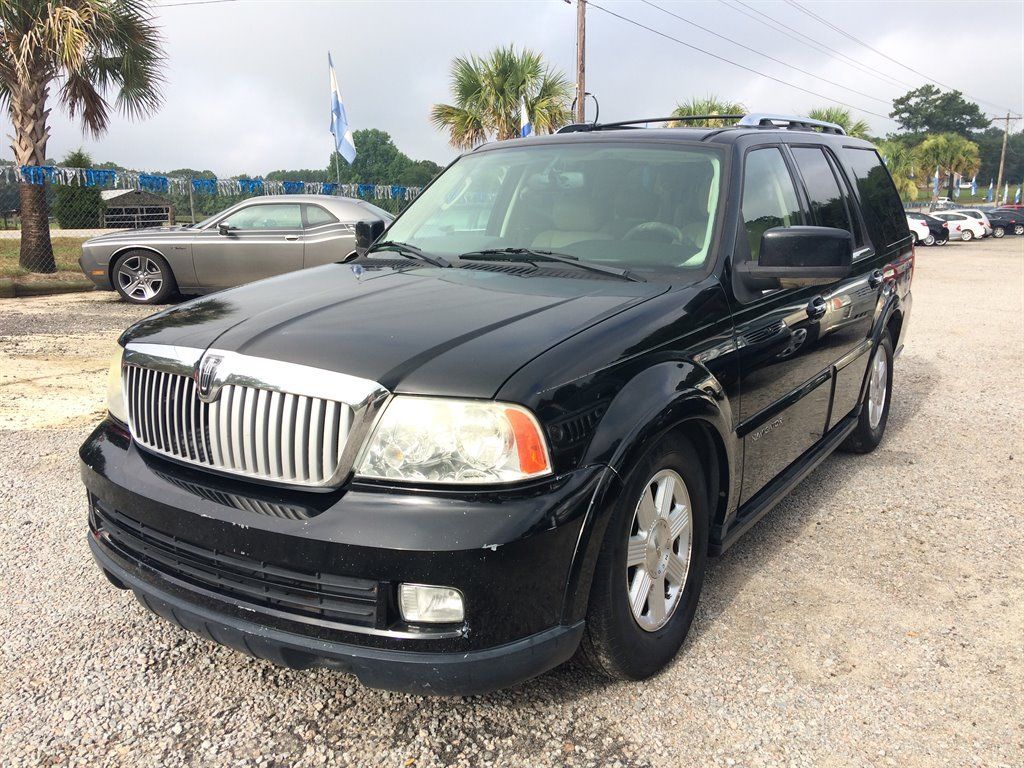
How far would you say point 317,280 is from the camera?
3.23 meters

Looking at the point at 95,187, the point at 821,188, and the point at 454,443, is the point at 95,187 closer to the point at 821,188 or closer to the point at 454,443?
the point at 821,188

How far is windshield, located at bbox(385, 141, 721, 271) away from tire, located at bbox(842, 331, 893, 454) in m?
2.17

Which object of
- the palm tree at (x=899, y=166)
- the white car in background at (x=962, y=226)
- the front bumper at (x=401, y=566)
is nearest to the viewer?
the front bumper at (x=401, y=566)

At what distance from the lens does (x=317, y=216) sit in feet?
38.4

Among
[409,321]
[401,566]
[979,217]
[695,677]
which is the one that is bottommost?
[695,677]

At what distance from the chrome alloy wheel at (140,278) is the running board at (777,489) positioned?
32.3 ft

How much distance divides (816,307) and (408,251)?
182cm

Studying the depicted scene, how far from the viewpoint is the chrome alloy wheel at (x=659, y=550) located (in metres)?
2.58

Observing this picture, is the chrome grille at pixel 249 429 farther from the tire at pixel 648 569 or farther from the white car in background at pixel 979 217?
the white car in background at pixel 979 217

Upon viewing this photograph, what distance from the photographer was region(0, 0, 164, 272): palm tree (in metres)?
13.3

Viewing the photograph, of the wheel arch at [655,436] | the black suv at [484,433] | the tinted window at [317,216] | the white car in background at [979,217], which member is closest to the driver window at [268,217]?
the tinted window at [317,216]

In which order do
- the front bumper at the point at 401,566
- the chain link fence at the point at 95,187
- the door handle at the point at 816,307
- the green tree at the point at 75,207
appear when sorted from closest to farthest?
1. the front bumper at the point at 401,566
2. the door handle at the point at 816,307
3. the chain link fence at the point at 95,187
4. the green tree at the point at 75,207

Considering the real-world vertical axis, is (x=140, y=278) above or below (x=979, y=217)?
below

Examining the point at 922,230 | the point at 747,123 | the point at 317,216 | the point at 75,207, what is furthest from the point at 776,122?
the point at 922,230
